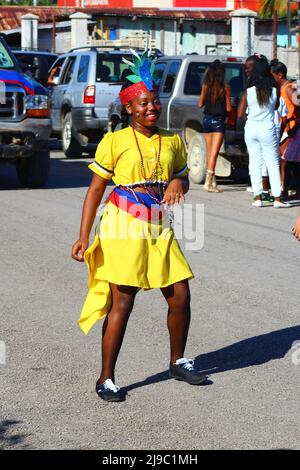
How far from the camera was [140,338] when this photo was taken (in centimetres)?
770

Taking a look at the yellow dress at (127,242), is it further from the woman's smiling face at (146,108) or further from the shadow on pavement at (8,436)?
the shadow on pavement at (8,436)

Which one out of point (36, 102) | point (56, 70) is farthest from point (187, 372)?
point (56, 70)

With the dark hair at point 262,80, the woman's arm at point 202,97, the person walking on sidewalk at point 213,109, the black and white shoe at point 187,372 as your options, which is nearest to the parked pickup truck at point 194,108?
the person walking on sidewalk at point 213,109

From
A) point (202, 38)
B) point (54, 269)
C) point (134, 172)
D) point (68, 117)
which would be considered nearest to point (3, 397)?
point (134, 172)

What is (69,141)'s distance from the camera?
73.4 feet

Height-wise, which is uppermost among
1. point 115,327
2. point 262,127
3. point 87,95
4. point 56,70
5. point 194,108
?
point 56,70

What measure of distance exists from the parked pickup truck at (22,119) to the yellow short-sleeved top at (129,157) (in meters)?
9.49

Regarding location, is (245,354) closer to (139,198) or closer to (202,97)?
(139,198)

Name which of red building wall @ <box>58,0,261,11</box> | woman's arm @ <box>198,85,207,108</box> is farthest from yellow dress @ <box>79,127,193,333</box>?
red building wall @ <box>58,0,261,11</box>

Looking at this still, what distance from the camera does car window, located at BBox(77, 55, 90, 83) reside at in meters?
22.3

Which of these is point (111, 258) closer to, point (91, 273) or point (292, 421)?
point (91, 273)

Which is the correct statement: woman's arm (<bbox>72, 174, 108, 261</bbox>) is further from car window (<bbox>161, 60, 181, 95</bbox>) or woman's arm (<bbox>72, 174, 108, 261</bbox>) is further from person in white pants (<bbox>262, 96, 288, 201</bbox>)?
car window (<bbox>161, 60, 181, 95</bbox>)

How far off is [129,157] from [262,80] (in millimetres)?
8429

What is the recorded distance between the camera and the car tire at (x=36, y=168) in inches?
648
